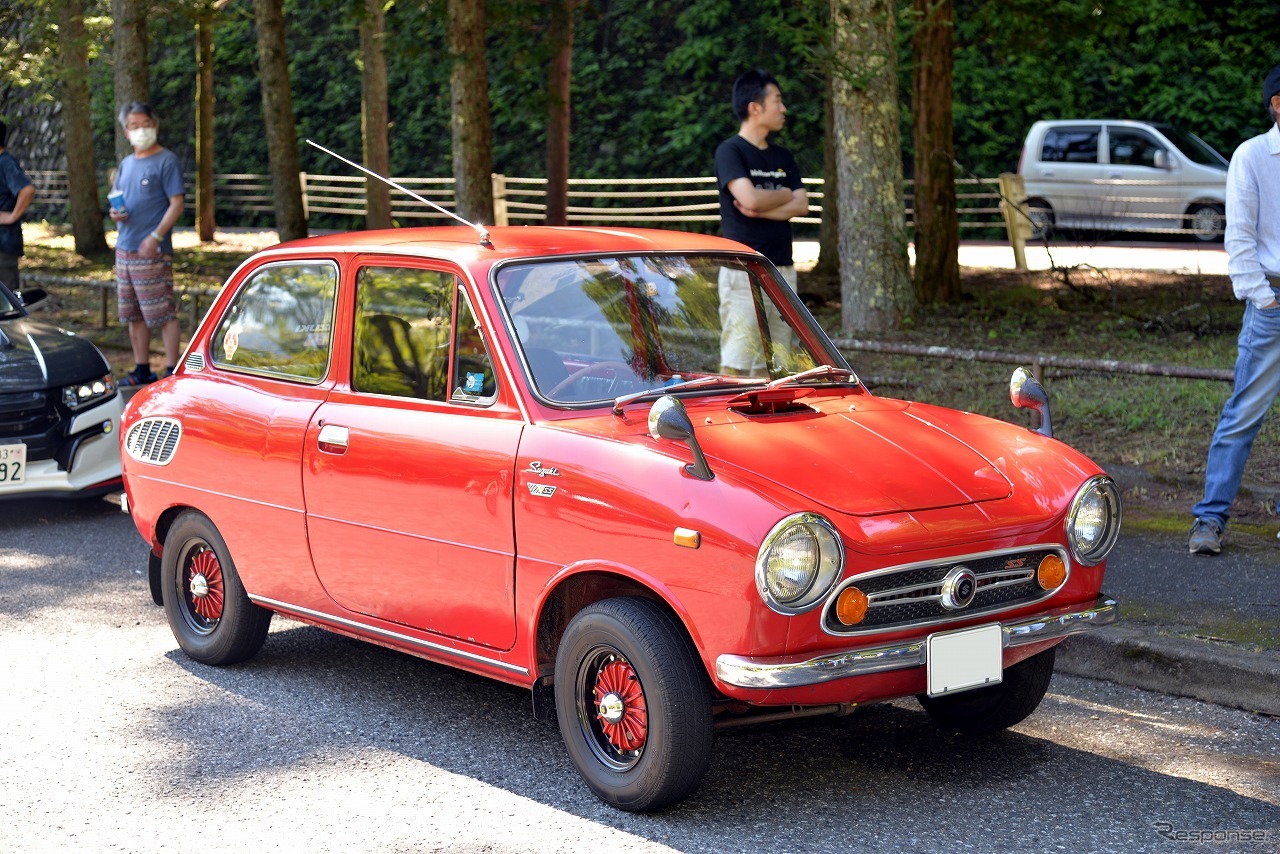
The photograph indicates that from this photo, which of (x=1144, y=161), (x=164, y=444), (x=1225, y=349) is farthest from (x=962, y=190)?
(x=164, y=444)

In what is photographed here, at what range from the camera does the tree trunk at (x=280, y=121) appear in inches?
818

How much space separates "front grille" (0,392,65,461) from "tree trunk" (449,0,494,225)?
6575 mm

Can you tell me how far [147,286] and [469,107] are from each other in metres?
4.38

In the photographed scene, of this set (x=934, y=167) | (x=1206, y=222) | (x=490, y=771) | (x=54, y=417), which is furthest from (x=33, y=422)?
(x=1206, y=222)

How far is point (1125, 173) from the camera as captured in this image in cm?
2255

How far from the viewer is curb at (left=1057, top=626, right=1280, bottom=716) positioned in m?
5.16

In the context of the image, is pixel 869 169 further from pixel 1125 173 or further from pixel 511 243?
pixel 1125 173

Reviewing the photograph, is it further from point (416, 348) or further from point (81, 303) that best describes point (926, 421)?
point (81, 303)

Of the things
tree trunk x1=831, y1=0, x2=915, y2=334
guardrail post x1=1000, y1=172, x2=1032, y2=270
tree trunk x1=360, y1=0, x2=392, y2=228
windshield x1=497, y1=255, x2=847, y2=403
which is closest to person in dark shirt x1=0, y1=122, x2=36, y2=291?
tree trunk x1=831, y1=0, x2=915, y2=334

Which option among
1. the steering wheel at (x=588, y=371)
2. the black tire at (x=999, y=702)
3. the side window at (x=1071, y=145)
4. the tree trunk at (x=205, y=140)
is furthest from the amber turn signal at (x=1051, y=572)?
the tree trunk at (x=205, y=140)

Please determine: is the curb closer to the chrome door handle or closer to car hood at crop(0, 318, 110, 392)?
the chrome door handle

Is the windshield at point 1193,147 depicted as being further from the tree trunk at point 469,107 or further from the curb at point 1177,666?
the curb at point 1177,666

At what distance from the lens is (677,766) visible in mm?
4059

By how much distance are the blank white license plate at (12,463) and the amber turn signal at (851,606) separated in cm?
563
